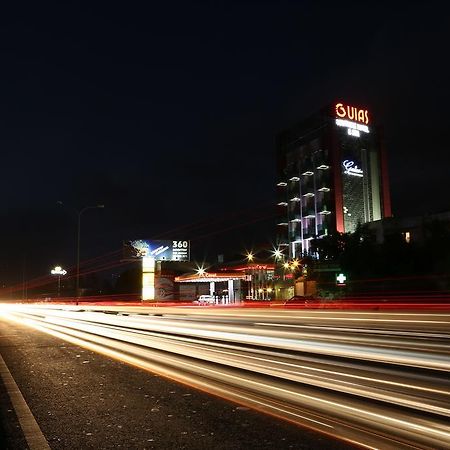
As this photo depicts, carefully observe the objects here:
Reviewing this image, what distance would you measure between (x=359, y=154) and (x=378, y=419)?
7335 centimetres

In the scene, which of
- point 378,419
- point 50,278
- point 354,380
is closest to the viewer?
point 378,419

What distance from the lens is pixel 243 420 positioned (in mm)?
6672

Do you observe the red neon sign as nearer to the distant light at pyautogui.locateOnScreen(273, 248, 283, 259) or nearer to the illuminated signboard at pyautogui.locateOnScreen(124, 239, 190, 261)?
the distant light at pyautogui.locateOnScreen(273, 248, 283, 259)

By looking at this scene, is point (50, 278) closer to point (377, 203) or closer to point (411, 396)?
point (377, 203)

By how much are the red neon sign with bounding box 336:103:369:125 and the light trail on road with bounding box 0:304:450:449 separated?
199ft

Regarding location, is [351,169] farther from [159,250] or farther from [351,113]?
[159,250]

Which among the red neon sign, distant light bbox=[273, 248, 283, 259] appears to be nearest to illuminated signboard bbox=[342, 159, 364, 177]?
the red neon sign

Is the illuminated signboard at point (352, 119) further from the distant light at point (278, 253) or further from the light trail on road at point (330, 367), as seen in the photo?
the light trail on road at point (330, 367)

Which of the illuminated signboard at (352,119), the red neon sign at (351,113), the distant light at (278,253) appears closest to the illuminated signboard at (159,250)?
the distant light at (278,253)

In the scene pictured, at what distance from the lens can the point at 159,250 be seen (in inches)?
2682

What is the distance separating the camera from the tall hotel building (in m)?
73.9

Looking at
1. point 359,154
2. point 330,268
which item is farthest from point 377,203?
point 330,268

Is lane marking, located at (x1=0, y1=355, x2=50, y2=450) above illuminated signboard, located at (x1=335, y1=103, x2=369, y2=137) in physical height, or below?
below

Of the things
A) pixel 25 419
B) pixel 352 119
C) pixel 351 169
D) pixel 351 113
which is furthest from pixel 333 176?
pixel 25 419
